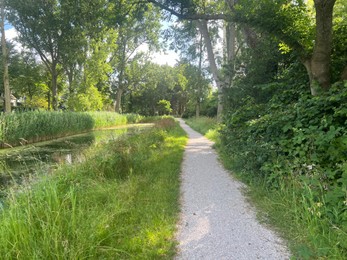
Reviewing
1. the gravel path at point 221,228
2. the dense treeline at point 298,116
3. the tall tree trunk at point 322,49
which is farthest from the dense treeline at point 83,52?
the gravel path at point 221,228

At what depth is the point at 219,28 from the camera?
51.9 feet

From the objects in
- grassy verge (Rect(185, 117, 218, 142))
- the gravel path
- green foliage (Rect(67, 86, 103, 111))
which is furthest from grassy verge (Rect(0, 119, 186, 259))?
green foliage (Rect(67, 86, 103, 111))

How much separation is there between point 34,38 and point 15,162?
1639cm

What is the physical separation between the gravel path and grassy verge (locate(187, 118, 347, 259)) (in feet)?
0.60

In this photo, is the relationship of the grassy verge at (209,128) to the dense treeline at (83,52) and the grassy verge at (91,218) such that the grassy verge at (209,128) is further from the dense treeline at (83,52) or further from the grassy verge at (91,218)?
the grassy verge at (91,218)

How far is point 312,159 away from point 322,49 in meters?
2.76

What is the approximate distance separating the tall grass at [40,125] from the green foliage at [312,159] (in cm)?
613

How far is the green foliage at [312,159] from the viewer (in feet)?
7.79

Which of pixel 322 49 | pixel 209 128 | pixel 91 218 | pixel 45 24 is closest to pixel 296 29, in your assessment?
pixel 322 49

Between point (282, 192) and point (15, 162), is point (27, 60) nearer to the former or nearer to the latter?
point (15, 162)

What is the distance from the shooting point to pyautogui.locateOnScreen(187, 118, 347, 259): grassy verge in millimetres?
2164

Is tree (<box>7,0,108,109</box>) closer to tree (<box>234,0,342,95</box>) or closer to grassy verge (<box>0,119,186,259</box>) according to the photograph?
tree (<box>234,0,342,95</box>)

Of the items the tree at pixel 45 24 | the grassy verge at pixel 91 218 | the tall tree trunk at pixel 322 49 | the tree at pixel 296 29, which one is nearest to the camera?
the grassy verge at pixel 91 218

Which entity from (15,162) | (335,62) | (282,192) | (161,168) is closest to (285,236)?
(282,192)
